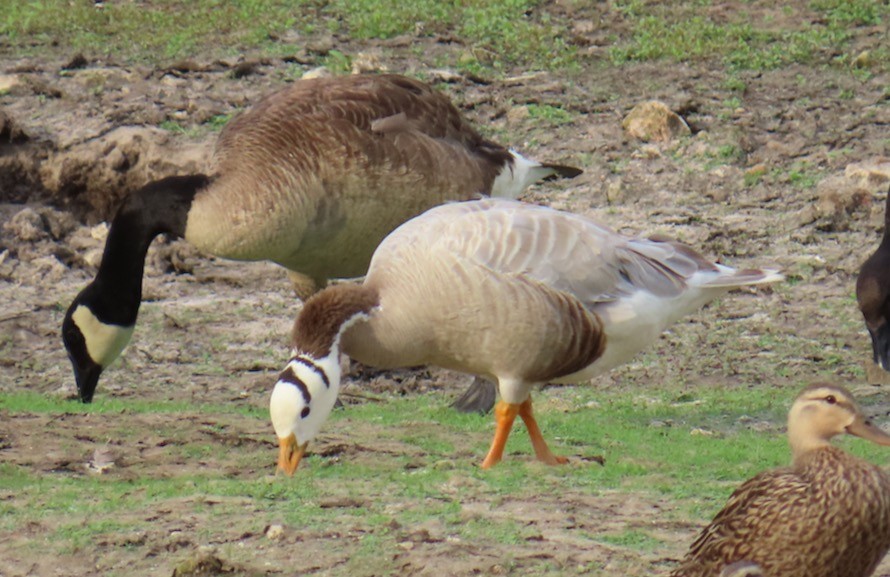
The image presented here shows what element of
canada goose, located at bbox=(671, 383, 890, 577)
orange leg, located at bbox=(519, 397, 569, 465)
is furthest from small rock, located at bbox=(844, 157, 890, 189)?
canada goose, located at bbox=(671, 383, 890, 577)

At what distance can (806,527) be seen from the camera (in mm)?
4832

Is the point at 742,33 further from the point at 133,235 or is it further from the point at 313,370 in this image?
the point at 313,370

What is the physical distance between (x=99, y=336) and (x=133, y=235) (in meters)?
0.58

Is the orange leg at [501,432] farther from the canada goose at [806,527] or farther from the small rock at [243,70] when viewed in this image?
the small rock at [243,70]

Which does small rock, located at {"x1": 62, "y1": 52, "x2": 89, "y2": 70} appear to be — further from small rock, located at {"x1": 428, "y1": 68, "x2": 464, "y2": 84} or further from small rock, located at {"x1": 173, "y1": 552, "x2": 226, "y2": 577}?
small rock, located at {"x1": 173, "y1": 552, "x2": 226, "y2": 577}

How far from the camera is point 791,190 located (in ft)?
37.8

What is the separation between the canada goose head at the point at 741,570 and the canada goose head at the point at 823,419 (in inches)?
27.7

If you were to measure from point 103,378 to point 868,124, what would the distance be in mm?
6457

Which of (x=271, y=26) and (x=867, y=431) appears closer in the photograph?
(x=867, y=431)

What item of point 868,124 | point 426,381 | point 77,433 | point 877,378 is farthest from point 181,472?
point 868,124

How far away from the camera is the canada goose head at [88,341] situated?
8.48 metres

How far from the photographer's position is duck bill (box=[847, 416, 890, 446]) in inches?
214

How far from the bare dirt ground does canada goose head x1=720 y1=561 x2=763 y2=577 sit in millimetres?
585

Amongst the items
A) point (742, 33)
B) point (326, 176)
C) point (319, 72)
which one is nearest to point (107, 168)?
point (319, 72)
